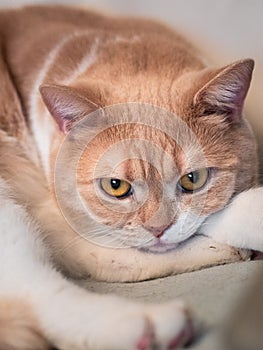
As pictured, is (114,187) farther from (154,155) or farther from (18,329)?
(18,329)

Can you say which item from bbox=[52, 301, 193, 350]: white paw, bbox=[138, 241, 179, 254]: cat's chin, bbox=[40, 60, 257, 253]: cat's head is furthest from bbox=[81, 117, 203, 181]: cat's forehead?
bbox=[52, 301, 193, 350]: white paw

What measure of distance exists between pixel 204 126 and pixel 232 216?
0.18 meters

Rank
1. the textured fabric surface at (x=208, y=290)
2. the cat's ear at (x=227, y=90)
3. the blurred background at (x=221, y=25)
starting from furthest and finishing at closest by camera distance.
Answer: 1. the blurred background at (x=221, y=25)
2. the cat's ear at (x=227, y=90)
3. the textured fabric surface at (x=208, y=290)

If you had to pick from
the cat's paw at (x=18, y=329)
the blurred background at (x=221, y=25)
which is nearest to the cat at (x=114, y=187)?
the cat's paw at (x=18, y=329)

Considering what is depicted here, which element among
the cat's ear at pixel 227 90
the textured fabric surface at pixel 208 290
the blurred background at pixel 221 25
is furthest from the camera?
the blurred background at pixel 221 25

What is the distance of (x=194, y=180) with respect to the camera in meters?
1.17

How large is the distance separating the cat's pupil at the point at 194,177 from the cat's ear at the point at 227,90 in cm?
12

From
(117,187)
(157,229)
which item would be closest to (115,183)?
(117,187)

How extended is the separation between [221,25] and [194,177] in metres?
0.66

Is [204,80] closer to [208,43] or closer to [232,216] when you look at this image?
[232,216]

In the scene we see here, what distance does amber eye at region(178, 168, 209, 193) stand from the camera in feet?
3.80

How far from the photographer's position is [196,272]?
1.17m

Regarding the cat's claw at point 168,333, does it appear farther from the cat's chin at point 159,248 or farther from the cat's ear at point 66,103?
the cat's ear at point 66,103

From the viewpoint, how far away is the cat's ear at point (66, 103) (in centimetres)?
114
